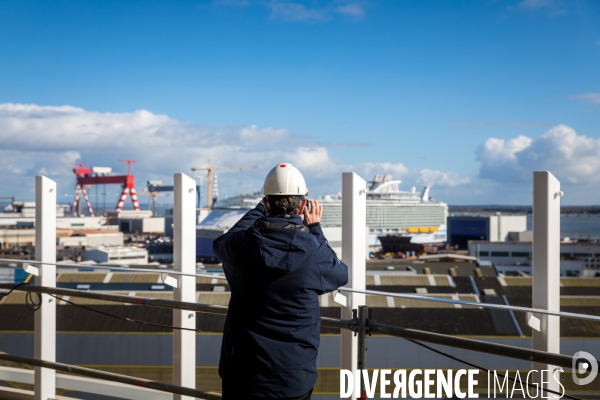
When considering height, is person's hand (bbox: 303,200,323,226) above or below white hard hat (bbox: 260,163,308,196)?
below

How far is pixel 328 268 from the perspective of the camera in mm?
1366

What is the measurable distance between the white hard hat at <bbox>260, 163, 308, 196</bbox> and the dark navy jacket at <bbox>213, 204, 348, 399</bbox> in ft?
0.27

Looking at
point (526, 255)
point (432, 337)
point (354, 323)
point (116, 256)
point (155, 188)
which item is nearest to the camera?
point (432, 337)

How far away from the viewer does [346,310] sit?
182 centimetres

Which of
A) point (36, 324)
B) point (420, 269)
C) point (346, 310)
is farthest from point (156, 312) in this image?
point (420, 269)

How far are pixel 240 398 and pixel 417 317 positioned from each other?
448 centimetres

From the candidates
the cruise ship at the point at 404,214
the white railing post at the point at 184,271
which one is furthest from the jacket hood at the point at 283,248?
the cruise ship at the point at 404,214

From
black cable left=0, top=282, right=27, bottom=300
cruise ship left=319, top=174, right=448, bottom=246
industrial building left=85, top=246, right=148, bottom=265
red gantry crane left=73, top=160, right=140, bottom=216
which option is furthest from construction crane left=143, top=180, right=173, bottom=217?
black cable left=0, top=282, right=27, bottom=300

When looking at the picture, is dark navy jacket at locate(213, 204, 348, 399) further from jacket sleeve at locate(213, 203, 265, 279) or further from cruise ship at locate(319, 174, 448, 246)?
cruise ship at locate(319, 174, 448, 246)

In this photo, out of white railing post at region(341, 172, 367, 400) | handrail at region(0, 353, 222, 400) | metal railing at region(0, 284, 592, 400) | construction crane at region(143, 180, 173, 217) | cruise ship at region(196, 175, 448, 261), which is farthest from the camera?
construction crane at region(143, 180, 173, 217)

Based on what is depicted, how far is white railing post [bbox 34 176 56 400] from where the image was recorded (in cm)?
232

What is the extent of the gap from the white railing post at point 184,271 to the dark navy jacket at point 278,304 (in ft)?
2.18

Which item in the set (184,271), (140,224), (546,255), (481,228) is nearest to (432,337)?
(546,255)

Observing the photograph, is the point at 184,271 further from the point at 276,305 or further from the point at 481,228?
the point at 481,228
